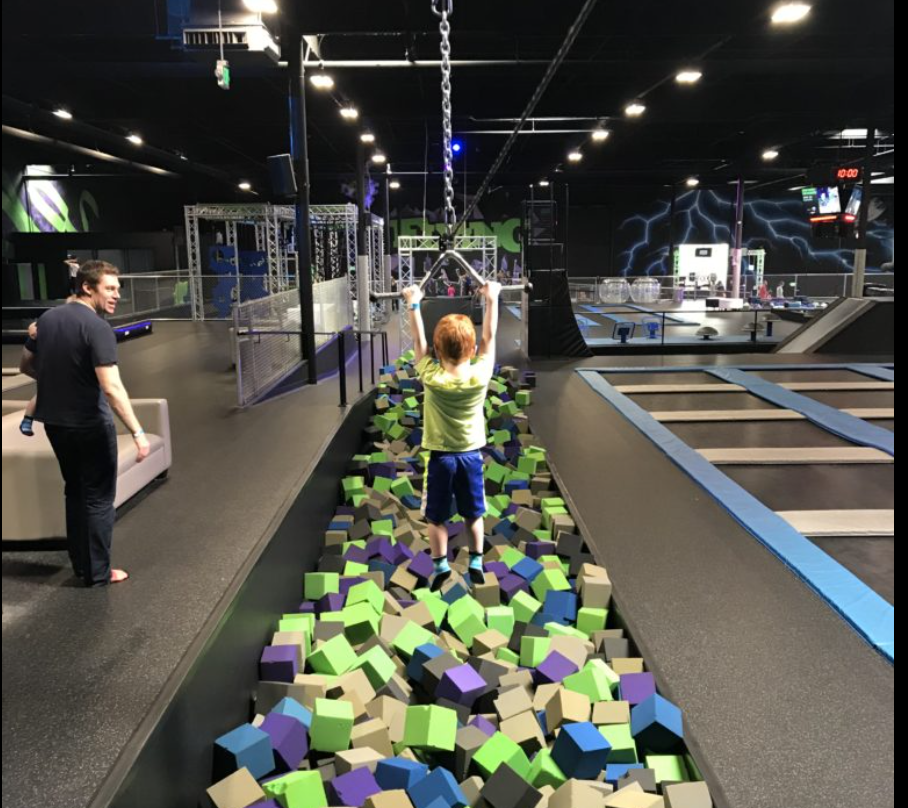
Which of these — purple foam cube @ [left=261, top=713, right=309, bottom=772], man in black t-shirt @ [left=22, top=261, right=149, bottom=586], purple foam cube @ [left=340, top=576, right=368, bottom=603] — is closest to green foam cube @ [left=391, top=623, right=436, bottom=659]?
purple foam cube @ [left=340, top=576, right=368, bottom=603]

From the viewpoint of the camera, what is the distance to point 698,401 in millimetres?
8867

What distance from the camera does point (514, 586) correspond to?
414 cm

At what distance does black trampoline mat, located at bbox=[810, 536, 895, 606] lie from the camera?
13.0 ft

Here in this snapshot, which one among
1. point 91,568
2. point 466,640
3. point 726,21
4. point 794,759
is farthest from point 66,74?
point 794,759

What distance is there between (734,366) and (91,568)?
970cm

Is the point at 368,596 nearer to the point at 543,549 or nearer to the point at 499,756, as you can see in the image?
the point at 543,549

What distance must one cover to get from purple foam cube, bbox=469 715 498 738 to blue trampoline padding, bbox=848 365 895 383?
28.7 feet

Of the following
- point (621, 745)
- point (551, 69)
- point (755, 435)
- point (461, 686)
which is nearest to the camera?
point (621, 745)

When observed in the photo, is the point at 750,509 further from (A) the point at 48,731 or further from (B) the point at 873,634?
(A) the point at 48,731

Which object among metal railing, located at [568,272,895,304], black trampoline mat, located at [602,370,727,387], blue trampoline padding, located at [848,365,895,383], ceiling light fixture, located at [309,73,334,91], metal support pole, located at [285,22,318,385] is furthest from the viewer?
metal railing, located at [568,272,895,304]

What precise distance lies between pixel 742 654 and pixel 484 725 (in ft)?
3.84

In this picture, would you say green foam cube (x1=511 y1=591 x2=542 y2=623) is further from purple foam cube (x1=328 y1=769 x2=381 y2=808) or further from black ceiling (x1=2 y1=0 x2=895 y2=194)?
black ceiling (x1=2 y1=0 x2=895 y2=194)

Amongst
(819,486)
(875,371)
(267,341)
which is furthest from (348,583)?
(875,371)

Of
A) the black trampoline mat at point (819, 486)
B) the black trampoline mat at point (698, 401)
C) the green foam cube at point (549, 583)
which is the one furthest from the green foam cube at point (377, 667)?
the black trampoline mat at point (698, 401)
